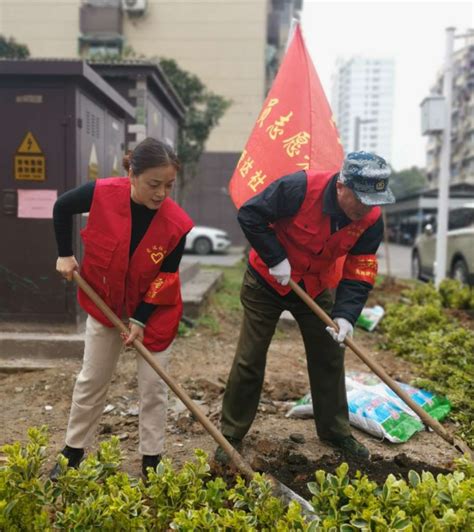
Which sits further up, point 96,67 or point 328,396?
point 96,67

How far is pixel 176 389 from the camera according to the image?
8.98ft

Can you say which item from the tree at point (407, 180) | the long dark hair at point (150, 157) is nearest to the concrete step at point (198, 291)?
the long dark hair at point (150, 157)

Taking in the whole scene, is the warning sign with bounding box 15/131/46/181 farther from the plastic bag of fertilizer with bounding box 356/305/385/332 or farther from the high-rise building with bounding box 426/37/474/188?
the high-rise building with bounding box 426/37/474/188

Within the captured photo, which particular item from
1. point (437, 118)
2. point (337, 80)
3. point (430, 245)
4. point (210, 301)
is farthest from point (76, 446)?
point (337, 80)

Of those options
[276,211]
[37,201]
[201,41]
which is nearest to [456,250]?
[37,201]

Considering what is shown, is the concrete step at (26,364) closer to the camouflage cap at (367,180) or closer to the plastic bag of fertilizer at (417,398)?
the plastic bag of fertilizer at (417,398)

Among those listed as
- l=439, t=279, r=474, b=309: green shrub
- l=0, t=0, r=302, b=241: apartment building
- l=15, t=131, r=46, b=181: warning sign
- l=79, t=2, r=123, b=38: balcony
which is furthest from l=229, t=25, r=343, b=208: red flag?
l=79, t=2, r=123, b=38: balcony

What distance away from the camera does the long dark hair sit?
2631 mm

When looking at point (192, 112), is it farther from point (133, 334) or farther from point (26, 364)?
point (133, 334)

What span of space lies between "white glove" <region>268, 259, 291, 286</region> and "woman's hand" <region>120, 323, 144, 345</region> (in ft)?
2.39

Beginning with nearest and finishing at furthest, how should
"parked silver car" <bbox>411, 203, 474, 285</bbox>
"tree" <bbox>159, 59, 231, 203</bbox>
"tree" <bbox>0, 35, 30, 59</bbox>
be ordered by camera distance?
"parked silver car" <bbox>411, 203, 474, 285</bbox>, "tree" <bbox>0, 35, 30, 59</bbox>, "tree" <bbox>159, 59, 231, 203</bbox>

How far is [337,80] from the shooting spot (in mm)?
68938

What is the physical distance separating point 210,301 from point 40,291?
2.81 metres

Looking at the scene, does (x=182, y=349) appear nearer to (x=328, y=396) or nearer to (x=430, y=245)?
(x=328, y=396)
